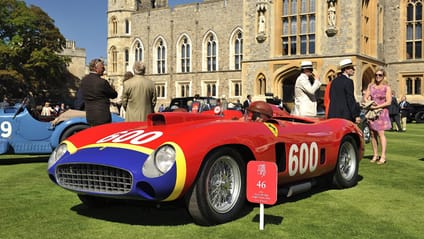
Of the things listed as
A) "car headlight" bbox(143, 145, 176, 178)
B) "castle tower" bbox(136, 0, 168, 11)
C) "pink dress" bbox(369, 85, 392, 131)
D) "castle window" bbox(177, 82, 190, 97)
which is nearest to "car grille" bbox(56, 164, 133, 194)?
"car headlight" bbox(143, 145, 176, 178)

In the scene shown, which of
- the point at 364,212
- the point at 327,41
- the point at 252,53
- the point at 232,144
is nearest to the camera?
the point at 232,144

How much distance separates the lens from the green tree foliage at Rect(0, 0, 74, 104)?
137 feet

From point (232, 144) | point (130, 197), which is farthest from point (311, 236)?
point (130, 197)

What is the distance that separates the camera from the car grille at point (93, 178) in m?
3.86

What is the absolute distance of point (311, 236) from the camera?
381 centimetres

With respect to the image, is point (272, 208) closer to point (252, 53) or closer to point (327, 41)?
point (327, 41)

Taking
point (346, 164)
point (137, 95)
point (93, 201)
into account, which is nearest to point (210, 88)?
point (137, 95)

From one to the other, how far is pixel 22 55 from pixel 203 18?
55.5 feet

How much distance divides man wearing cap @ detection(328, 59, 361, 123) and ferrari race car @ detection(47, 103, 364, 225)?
2422 mm

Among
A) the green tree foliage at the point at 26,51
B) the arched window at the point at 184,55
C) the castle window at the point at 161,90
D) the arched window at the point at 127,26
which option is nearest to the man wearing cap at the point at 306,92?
the arched window at the point at 184,55

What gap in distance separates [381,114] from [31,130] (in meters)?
6.37

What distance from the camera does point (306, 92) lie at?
7.51 metres

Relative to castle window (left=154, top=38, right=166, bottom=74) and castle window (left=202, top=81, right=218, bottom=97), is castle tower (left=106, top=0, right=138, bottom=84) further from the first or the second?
castle window (left=202, top=81, right=218, bottom=97)

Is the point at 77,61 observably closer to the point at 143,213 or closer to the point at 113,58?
the point at 113,58
